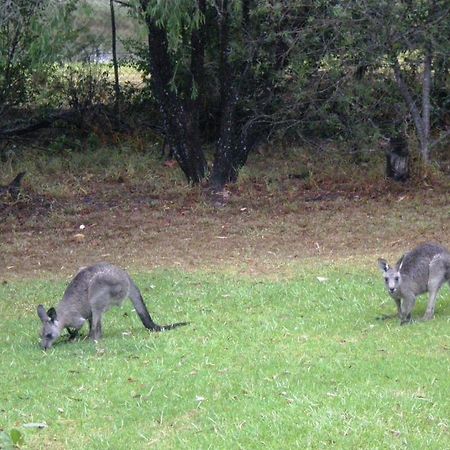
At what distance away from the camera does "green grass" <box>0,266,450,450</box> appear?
6508 mm

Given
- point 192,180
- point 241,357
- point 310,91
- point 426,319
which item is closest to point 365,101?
point 310,91

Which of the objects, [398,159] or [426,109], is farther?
[426,109]

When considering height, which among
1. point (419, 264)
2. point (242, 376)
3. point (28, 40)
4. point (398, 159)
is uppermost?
point (28, 40)

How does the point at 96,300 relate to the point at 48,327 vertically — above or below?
above

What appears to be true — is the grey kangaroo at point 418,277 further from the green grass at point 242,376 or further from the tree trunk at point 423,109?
the tree trunk at point 423,109

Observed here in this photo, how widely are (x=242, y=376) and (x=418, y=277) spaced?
8.08ft

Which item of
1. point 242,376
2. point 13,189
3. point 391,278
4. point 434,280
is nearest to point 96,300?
point 242,376

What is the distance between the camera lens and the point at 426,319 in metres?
9.35

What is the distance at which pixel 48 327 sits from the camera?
363 inches

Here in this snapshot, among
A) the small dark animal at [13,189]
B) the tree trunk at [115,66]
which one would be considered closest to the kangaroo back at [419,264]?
the small dark animal at [13,189]

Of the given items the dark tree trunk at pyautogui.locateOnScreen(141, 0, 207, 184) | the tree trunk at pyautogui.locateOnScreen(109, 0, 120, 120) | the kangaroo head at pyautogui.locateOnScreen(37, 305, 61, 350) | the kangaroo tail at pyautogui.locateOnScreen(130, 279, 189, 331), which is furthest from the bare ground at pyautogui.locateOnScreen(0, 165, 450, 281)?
the kangaroo head at pyautogui.locateOnScreen(37, 305, 61, 350)

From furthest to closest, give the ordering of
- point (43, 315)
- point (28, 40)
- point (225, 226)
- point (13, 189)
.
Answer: point (28, 40)
point (13, 189)
point (225, 226)
point (43, 315)

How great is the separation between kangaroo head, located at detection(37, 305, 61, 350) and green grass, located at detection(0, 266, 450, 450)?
0.35 feet

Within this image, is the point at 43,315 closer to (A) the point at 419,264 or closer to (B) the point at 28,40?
(A) the point at 419,264
